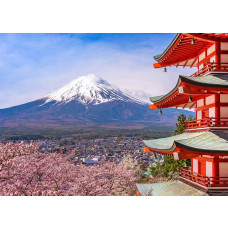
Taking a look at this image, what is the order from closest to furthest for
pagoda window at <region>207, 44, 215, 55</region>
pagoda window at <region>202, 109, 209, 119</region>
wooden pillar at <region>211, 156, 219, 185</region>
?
1. wooden pillar at <region>211, 156, 219, 185</region>
2. pagoda window at <region>207, 44, 215, 55</region>
3. pagoda window at <region>202, 109, 209, 119</region>

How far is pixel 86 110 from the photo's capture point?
3581 cm

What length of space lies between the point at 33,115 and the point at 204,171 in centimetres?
2957

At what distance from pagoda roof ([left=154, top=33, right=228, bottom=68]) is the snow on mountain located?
3117 centimetres

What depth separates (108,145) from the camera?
78.2ft

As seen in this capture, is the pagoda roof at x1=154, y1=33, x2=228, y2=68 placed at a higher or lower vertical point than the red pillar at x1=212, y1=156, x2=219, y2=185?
higher

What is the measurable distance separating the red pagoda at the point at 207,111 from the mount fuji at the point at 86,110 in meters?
25.1

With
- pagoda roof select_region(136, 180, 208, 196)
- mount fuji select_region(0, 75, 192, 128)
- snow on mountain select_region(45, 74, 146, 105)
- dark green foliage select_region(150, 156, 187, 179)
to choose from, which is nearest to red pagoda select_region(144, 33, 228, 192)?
pagoda roof select_region(136, 180, 208, 196)

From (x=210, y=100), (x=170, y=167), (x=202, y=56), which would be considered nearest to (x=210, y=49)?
(x=202, y=56)

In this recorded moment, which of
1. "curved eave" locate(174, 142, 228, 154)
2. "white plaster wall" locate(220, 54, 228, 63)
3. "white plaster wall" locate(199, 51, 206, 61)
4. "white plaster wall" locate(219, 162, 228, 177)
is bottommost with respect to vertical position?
"white plaster wall" locate(219, 162, 228, 177)

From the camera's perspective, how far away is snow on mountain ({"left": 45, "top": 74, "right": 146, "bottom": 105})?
3881cm

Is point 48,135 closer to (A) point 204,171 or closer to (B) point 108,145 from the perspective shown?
(B) point 108,145

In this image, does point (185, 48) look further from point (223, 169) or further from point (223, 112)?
point (223, 169)

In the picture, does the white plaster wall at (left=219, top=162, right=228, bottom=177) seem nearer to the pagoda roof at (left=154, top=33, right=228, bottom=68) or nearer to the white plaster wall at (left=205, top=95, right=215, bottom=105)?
the white plaster wall at (left=205, top=95, right=215, bottom=105)

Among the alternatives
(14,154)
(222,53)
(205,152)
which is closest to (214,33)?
(222,53)
